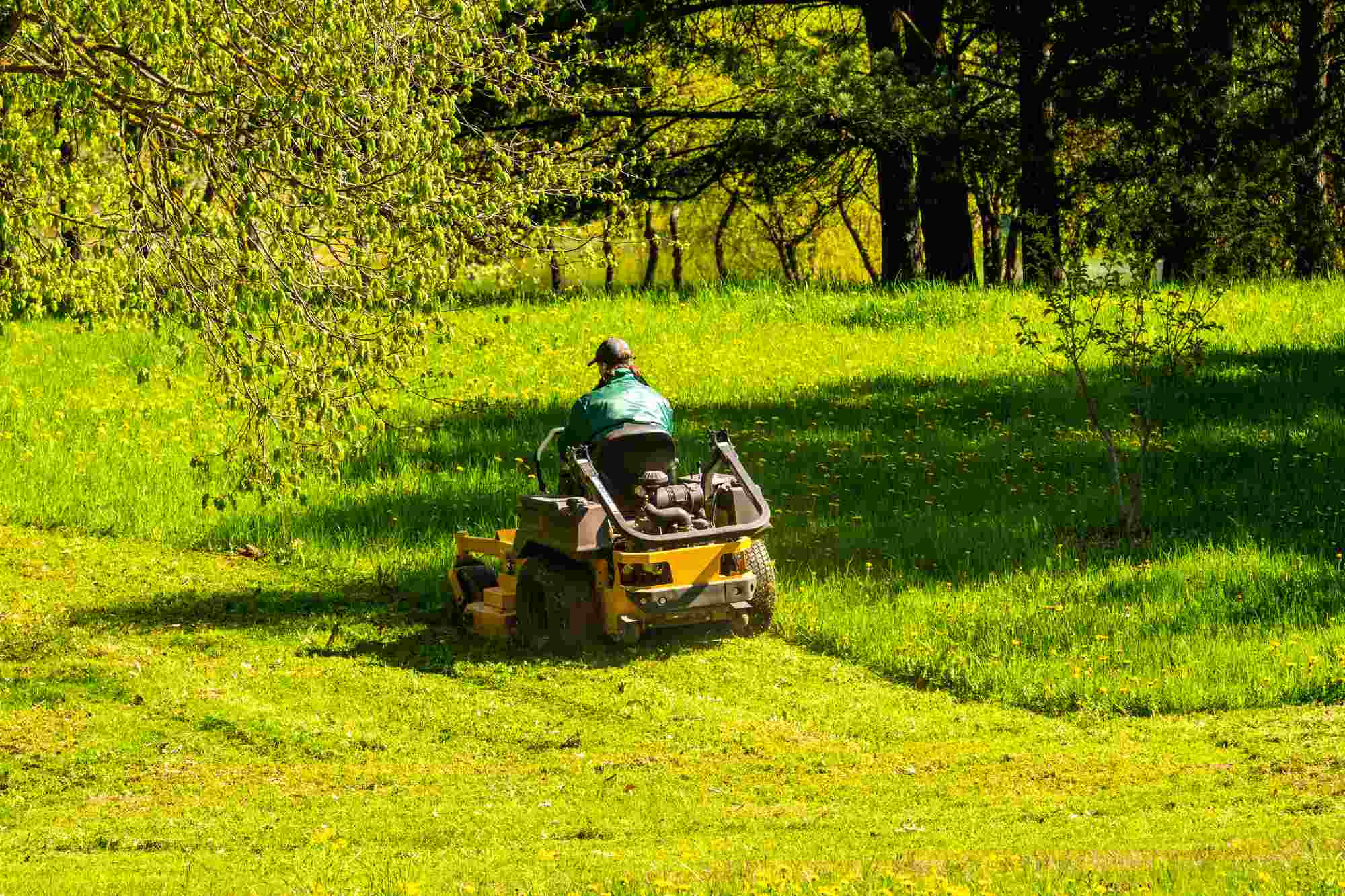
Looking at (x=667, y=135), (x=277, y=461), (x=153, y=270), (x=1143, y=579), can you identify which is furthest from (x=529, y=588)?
(x=667, y=135)

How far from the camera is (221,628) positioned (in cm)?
1100

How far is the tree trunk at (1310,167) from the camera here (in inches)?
851

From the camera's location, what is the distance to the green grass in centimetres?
659

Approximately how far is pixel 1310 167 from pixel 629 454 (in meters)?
15.9

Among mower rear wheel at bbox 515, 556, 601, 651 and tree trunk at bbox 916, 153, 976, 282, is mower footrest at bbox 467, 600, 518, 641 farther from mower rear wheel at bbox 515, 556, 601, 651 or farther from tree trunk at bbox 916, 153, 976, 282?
tree trunk at bbox 916, 153, 976, 282

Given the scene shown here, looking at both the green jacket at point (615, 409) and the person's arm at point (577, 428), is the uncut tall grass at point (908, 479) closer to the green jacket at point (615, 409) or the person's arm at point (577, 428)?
the green jacket at point (615, 409)

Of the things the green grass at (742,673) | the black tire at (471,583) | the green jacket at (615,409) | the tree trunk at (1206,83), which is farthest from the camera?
the tree trunk at (1206,83)

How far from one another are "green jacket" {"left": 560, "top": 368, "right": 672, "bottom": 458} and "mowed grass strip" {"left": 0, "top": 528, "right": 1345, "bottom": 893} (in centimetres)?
143

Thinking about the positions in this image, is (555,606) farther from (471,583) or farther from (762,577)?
(762,577)

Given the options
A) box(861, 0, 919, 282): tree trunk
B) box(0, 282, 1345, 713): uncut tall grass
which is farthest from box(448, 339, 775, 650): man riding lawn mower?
box(861, 0, 919, 282): tree trunk

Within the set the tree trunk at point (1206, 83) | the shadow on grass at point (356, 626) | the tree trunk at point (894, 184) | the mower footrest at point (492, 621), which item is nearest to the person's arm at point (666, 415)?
the shadow on grass at point (356, 626)

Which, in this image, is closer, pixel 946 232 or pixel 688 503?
pixel 688 503

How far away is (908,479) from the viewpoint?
48.1 feet

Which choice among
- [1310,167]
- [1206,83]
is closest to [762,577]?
[1206,83]
